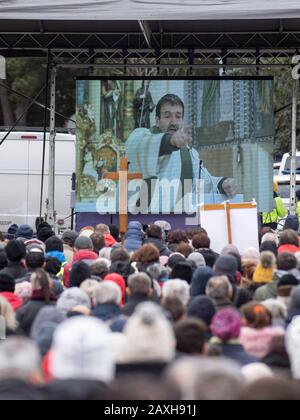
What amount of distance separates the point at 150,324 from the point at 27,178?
1646 centimetres

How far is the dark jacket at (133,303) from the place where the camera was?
8.06 m

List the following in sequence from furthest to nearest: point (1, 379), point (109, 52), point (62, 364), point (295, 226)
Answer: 1. point (109, 52)
2. point (295, 226)
3. point (62, 364)
4. point (1, 379)

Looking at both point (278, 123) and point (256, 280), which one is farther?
point (278, 123)

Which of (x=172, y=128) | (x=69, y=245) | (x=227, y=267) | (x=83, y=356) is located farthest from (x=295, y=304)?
(x=172, y=128)

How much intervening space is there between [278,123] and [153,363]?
29319 mm

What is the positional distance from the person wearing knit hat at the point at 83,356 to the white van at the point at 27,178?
16.4m

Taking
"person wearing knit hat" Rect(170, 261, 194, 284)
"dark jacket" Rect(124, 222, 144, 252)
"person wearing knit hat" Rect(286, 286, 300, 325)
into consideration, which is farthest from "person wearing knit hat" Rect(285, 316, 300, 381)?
"dark jacket" Rect(124, 222, 144, 252)

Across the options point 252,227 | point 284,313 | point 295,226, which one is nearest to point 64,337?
point 284,313

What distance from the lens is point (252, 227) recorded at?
13.9 metres

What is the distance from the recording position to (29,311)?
824cm

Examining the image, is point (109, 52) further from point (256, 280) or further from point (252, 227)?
point (256, 280)

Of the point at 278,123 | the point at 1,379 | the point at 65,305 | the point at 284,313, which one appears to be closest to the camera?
the point at 1,379

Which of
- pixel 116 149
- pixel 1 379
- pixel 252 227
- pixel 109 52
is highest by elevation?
pixel 109 52

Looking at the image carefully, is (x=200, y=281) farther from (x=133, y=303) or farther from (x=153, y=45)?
(x=153, y=45)
